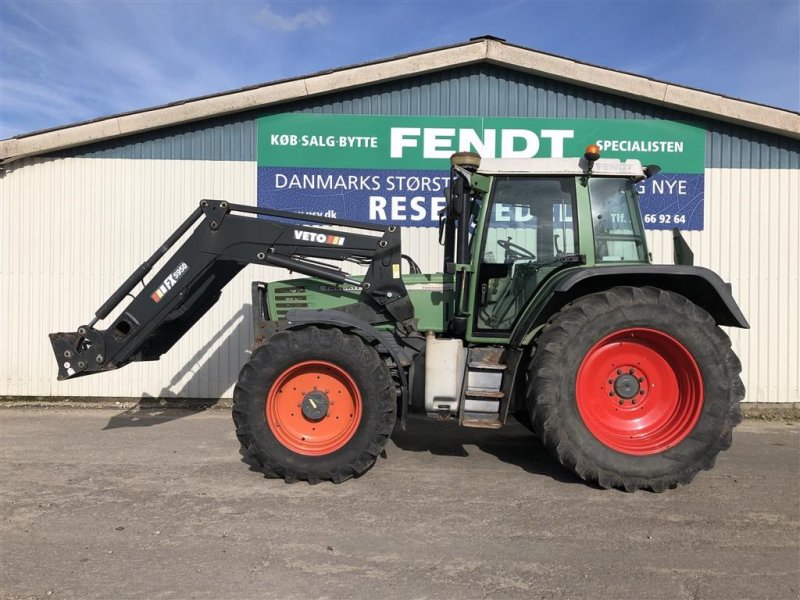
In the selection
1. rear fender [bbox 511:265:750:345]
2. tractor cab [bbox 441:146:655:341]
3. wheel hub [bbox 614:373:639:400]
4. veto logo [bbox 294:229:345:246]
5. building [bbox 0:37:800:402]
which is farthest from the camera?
building [bbox 0:37:800:402]

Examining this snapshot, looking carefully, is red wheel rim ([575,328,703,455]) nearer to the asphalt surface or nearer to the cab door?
the asphalt surface

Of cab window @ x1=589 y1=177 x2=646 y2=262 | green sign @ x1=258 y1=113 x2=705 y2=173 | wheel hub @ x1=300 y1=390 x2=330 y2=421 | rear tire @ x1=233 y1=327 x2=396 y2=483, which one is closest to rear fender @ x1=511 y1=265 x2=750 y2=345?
cab window @ x1=589 y1=177 x2=646 y2=262

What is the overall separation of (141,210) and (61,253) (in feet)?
3.92

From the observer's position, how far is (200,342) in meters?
6.87

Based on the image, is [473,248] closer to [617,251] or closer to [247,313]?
[617,251]

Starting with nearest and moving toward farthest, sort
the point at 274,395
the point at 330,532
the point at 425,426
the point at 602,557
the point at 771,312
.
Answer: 1. the point at 602,557
2. the point at 330,532
3. the point at 274,395
4. the point at 425,426
5. the point at 771,312

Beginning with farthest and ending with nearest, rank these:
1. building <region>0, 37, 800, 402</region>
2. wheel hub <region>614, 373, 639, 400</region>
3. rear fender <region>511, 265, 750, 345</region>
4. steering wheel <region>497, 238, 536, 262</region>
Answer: building <region>0, 37, 800, 402</region>
steering wheel <region>497, 238, 536, 262</region>
wheel hub <region>614, 373, 639, 400</region>
rear fender <region>511, 265, 750, 345</region>

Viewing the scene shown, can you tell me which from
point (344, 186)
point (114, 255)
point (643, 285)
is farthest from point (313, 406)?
point (114, 255)

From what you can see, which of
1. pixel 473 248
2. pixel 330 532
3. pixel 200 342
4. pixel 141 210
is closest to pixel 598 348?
pixel 473 248

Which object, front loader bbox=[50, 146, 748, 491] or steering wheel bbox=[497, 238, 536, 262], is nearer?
front loader bbox=[50, 146, 748, 491]

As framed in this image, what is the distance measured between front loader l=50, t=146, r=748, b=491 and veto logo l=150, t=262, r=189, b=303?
0.01 metres

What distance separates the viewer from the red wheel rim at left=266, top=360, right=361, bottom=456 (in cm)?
411

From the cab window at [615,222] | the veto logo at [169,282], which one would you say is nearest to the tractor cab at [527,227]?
the cab window at [615,222]

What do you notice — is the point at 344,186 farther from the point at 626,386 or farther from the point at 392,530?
the point at 392,530
